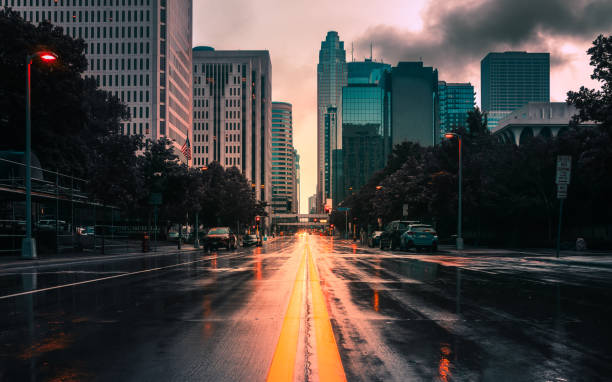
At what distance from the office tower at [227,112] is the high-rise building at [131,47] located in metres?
52.8

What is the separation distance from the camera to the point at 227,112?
18925 cm

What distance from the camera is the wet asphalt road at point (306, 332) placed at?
15.7 feet

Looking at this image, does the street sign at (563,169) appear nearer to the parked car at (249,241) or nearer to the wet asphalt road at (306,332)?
the wet asphalt road at (306,332)

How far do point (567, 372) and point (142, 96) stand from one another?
134m

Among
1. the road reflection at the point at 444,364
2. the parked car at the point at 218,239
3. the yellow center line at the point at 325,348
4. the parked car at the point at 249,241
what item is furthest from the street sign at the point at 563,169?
the parked car at the point at 249,241

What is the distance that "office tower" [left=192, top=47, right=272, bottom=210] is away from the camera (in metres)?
186

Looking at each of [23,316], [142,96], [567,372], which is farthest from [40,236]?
[142,96]

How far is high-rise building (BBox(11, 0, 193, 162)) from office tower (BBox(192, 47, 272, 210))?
5276 centimetres

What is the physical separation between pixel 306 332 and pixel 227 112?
188m

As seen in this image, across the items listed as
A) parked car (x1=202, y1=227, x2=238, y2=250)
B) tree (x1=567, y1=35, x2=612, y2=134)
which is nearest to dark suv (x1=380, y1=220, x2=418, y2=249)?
parked car (x1=202, y1=227, x2=238, y2=250)

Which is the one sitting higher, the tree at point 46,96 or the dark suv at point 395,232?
the tree at point 46,96

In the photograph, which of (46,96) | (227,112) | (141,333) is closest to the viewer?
(141,333)

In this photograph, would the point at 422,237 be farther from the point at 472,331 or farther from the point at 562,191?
the point at 472,331

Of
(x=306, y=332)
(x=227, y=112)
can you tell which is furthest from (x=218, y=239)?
(x=227, y=112)
